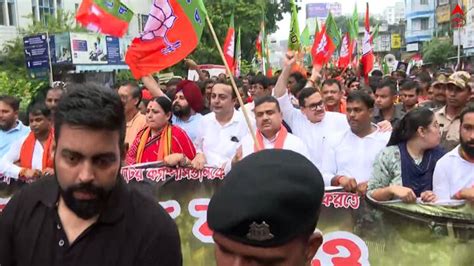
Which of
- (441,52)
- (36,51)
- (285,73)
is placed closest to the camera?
(285,73)

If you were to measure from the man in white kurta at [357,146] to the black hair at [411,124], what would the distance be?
0.54m

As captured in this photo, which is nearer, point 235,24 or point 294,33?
point 294,33

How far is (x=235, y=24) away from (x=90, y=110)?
106 feet

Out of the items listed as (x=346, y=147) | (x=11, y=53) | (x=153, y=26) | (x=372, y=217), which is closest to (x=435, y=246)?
(x=372, y=217)

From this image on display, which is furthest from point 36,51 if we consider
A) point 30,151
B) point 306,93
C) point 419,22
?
point 419,22

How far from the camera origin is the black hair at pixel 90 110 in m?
1.98

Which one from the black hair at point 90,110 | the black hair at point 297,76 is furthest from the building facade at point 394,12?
the black hair at point 90,110

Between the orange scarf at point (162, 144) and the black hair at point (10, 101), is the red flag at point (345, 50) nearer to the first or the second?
the black hair at point (10, 101)

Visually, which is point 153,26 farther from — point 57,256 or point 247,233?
point 247,233

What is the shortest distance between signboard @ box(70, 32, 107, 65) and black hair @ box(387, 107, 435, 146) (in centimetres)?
2782

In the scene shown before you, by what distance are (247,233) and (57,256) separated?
0.97 meters

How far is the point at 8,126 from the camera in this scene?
20.1ft

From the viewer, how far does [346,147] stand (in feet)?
15.7

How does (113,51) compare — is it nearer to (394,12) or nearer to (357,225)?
(357,225)
